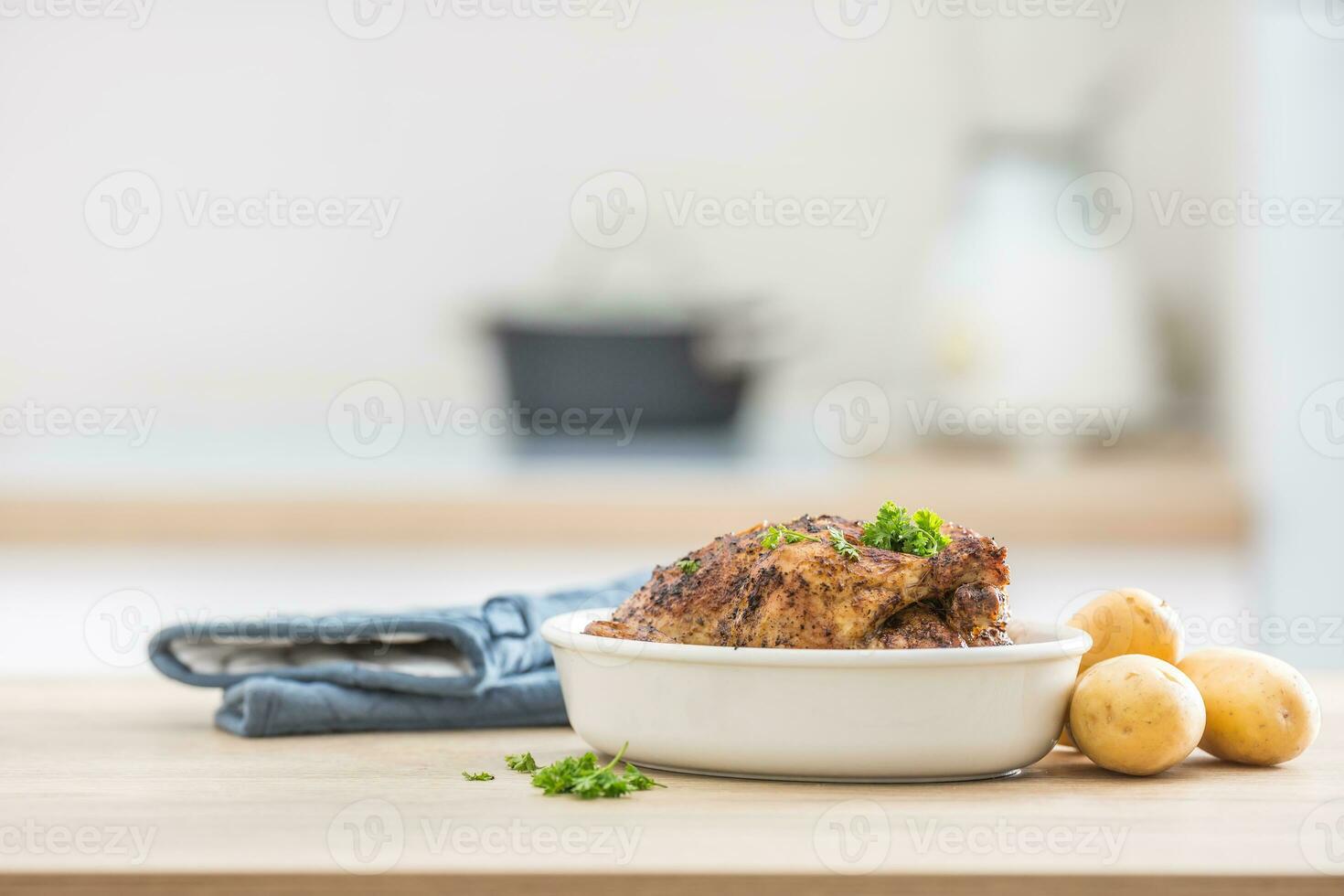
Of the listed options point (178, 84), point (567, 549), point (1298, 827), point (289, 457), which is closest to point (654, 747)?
point (1298, 827)

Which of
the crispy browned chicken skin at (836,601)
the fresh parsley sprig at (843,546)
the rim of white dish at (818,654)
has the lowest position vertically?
the rim of white dish at (818,654)

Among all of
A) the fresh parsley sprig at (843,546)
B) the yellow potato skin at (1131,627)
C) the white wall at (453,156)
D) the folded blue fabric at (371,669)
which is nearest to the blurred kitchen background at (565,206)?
the white wall at (453,156)

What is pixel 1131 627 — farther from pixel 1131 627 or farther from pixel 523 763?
pixel 523 763

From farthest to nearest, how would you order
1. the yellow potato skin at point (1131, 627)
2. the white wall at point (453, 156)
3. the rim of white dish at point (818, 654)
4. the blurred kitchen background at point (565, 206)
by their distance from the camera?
the white wall at point (453, 156)
the blurred kitchen background at point (565, 206)
the yellow potato skin at point (1131, 627)
the rim of white dish at point (818, 654)

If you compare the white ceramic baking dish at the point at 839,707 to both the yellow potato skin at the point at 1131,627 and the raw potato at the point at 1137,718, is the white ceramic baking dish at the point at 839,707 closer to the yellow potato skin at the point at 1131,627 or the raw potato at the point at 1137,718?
the raw potato at the point at 1137,718

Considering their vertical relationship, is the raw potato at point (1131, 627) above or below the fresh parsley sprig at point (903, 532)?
below

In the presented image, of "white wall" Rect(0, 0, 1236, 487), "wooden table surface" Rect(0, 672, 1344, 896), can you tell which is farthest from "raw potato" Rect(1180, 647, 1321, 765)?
"white wall" Rect(0, 0, 1236, 487)

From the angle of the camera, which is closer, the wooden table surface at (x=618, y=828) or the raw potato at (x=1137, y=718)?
the wooden table surface at (x=618, y=828)

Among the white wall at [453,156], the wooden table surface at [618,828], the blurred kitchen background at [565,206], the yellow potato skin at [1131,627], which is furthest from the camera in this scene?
the white wall at [453,156]

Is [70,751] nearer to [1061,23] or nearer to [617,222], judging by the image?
[617,222]
